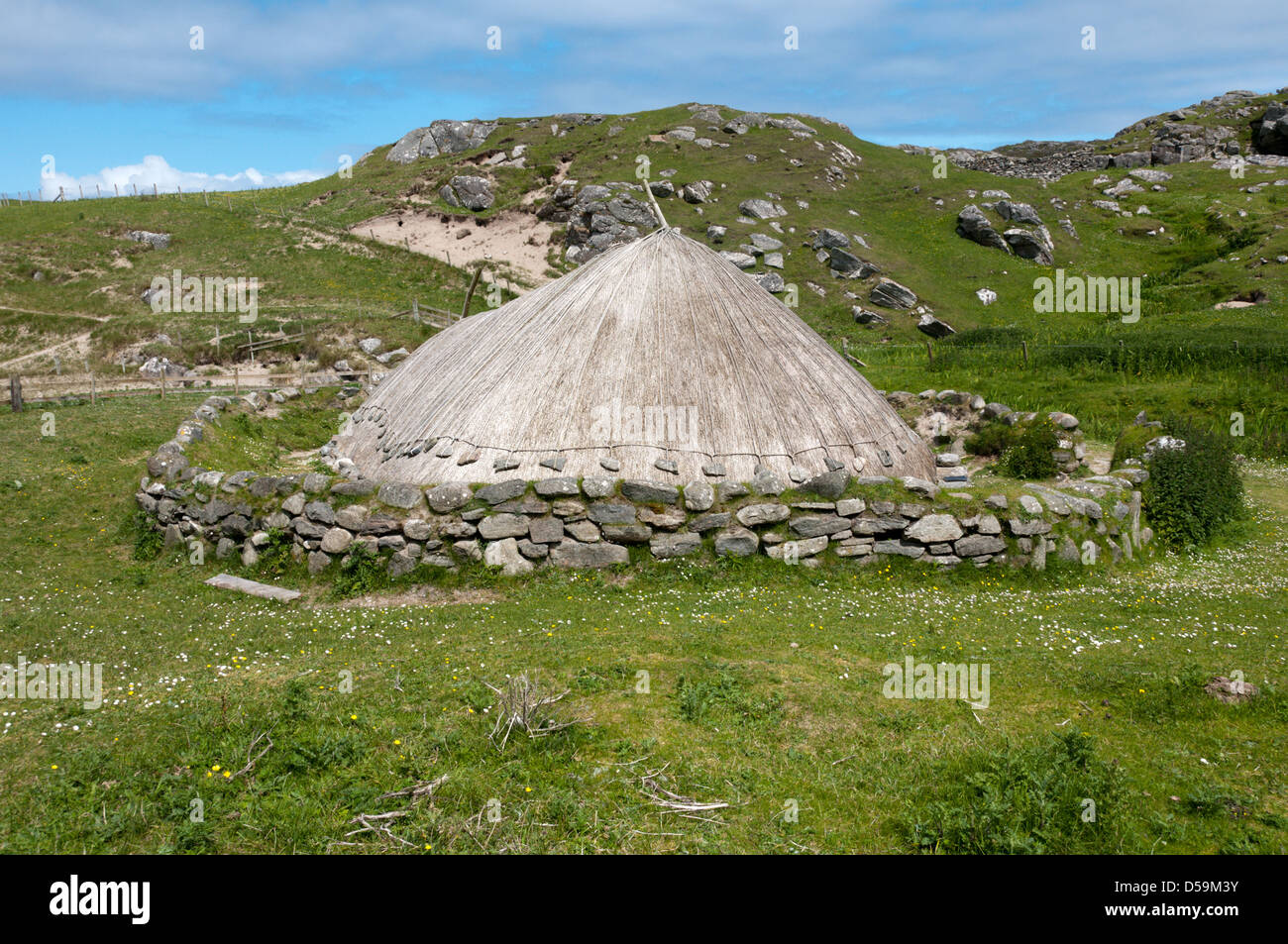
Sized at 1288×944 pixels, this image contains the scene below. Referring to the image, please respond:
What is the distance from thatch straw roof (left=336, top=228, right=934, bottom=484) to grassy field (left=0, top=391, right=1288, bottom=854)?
8.03 ft

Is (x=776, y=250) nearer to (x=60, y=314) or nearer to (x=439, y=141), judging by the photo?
(x=60, y=314)

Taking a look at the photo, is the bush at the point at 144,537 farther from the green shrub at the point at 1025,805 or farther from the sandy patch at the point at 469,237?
the sandy patch at the point at 469,237

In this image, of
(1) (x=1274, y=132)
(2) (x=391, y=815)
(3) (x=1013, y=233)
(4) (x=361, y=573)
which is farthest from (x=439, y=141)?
(2) (x=391, y=815)

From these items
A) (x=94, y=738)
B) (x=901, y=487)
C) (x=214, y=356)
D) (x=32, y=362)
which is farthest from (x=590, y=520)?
(x=32, y=362)

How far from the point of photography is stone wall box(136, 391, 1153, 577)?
1291 cm

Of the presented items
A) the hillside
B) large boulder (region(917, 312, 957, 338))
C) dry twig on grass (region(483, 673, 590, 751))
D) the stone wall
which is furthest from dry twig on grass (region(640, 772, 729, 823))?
large boulder (region(917, 312, 957, 338))

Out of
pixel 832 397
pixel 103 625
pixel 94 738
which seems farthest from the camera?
pixel 832 397

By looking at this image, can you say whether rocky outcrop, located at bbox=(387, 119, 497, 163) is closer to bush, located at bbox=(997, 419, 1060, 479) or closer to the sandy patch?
the sandy patch

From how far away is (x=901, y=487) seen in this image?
13.6 meters

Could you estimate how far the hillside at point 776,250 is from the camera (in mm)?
31953

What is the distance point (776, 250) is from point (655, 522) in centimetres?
4453

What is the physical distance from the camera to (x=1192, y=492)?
15719mm

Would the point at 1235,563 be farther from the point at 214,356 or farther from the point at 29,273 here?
Answer: the point at 29,273
